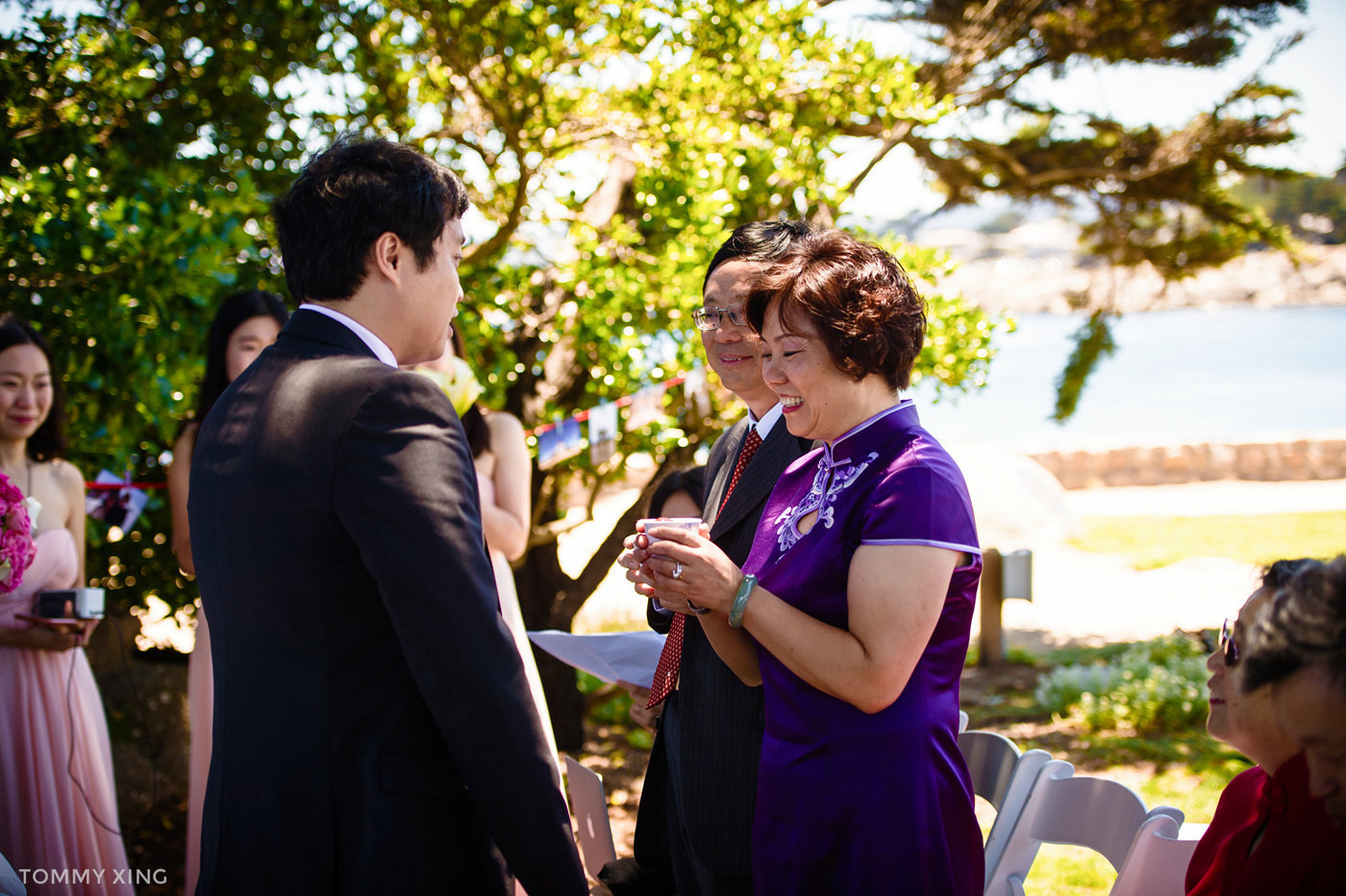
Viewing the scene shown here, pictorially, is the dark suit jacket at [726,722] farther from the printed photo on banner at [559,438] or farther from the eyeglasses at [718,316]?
the printed photo on banner at [559,438]

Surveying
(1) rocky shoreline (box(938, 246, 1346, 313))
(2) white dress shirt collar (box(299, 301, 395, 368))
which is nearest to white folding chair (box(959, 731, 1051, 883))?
(2) white dress shirt collar (box(299, 301, 395, 368))

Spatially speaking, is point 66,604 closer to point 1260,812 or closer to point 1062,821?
point 1062,821

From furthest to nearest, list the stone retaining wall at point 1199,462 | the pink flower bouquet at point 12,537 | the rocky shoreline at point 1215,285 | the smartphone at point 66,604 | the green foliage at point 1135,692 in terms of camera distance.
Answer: the rocky shoreline at point 1215,285 < the stone retaining wall at point 1199,462 < the green foliage at point 1135,692 < the smartphone at point 66,604 < the pink flower bouquet at point 12,537

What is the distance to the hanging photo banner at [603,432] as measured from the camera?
463cm

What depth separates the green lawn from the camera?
34.6 ft

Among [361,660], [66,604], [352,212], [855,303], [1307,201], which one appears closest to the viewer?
[361,660]

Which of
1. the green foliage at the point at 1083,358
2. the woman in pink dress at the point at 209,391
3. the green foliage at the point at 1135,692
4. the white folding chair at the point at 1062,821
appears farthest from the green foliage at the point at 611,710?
the green foliage at the point at 1083,358

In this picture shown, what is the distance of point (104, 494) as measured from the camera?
4.32 metres

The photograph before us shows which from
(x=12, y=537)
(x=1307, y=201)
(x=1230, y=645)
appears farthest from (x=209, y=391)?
(x=1307, y=201)

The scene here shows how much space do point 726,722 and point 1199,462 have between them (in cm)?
1714

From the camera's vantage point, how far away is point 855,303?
1.89 metres

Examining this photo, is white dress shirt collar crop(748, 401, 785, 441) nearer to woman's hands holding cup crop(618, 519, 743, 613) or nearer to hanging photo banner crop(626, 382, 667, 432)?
woman's hands holding cup crop(618, 519, 743, 613)

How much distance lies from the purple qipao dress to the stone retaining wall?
642 inches

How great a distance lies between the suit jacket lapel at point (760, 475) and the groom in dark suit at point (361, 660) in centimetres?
82
